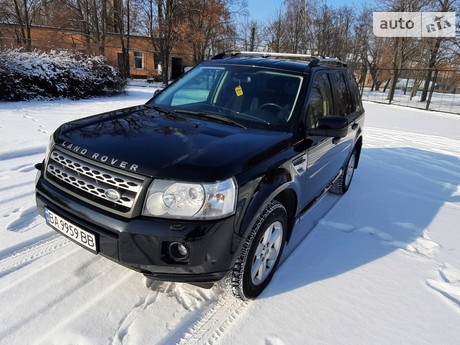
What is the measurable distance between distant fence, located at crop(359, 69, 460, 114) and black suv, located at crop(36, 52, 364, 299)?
60.6 ft

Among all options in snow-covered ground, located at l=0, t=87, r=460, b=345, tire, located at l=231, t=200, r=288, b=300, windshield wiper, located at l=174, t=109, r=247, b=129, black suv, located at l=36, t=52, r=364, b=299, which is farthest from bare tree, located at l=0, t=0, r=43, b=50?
tire, located at l=231, t=200, r=288, b=300

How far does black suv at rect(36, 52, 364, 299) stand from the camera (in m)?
2.02

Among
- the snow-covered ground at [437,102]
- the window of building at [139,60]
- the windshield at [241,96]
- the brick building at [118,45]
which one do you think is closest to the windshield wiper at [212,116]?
the windshield at [241,96]

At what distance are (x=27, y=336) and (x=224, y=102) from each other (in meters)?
2.37

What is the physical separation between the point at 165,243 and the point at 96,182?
60 centimetres

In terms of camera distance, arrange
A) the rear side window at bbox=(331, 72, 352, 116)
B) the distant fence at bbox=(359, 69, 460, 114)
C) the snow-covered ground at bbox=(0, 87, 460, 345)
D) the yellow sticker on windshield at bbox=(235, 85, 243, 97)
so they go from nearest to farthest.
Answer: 1. the snow-covered ground at bbox=(0, 87, 460, 345)
2. the yellow sticker on windshield at bbox=(235, 85, 243, 97)
3. the rear side window at bbox=(331, 72, 352, 116)
4. the distant fence at bbox=(359, 69, 460, 114)

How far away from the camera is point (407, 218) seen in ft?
Result: 14.2

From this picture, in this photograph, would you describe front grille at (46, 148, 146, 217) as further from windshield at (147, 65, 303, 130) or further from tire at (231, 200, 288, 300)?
windshield at (147, 65, 303, 130)

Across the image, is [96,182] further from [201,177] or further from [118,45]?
[118,45]

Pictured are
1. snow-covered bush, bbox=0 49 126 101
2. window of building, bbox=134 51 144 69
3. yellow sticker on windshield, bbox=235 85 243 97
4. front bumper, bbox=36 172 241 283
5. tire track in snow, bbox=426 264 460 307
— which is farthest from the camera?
window of building, bbox=134 51 144 69

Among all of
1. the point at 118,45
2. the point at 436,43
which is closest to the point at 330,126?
the point at 436,43

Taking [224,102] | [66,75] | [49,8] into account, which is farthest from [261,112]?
[49,8]

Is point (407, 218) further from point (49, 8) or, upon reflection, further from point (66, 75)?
point (49, 8)

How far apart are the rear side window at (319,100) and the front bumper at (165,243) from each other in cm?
149
